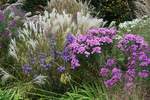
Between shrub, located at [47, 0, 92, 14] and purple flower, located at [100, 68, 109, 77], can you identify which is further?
shrub, located at [47, 0, 92, 14]

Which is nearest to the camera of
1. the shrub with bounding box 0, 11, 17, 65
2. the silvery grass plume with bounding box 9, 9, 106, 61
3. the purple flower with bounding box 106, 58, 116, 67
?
the purple flower with bounding box 106, 58, 116, 67

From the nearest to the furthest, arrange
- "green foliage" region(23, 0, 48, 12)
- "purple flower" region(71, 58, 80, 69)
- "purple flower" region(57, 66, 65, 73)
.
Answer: "purple flower" region(71, 58, 80, 69) < "purple flower" region(57, 66, 65, 73) < "green foliage" region(23, 0, 48, 12)

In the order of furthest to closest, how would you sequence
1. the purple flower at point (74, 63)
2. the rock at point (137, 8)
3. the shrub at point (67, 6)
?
the rock at point (137, 8), the shrub at point (67, 6), the purple flower at point (74, 63)

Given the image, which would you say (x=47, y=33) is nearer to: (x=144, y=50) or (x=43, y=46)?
(x=43, y=46)

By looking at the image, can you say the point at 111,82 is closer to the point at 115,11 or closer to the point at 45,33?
the point at 45,33

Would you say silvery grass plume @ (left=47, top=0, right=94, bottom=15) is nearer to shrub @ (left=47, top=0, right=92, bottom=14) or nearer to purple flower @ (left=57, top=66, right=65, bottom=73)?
shrub @ (left=47, top=0, right=92, bottom=14)

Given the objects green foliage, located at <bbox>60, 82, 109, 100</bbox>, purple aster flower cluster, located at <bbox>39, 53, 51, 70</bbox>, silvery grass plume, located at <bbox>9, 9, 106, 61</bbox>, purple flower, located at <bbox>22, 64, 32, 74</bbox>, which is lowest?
green foliage, located at <bbox>60, 82, 109, 100</bbox>

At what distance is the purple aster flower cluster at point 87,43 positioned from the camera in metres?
7.38

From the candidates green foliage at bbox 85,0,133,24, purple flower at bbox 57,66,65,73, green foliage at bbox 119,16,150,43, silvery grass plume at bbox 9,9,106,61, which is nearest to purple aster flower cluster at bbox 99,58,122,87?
purple flower at bbox 57,66,65,73

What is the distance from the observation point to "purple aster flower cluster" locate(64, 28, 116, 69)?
738 cm

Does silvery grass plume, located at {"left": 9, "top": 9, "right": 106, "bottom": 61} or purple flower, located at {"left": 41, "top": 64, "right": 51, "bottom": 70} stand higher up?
silvery grass plume, located at {"left": 9, "top": 9, "right": 106, "bottom": 61}

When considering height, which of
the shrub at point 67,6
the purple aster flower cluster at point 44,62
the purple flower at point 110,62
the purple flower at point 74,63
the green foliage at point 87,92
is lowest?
the green foliage at point 87,92

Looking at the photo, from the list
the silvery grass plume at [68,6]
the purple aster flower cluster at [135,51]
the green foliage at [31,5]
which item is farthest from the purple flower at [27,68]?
the green foliage at [31,5]

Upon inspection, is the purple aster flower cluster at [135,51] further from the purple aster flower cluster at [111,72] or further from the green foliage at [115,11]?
the green foliage at [115,11]
